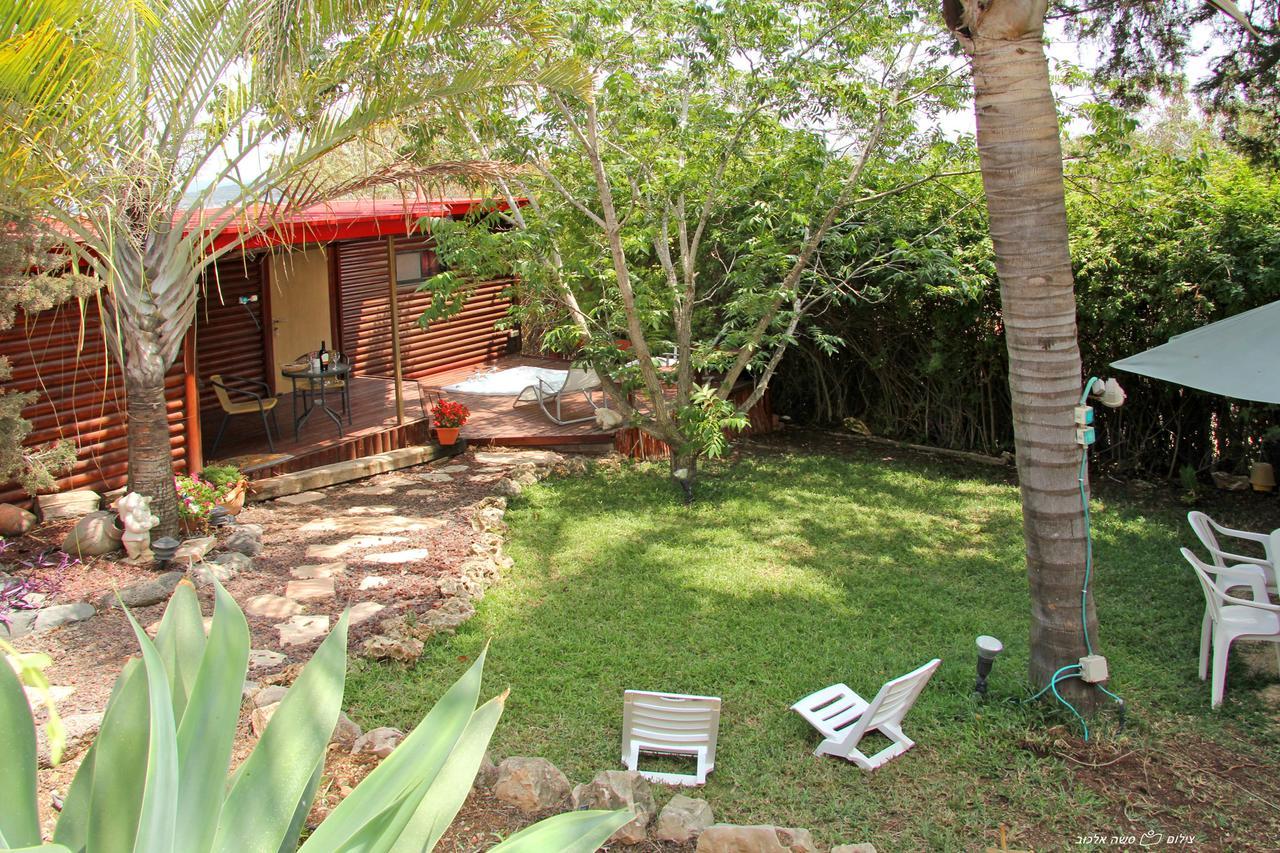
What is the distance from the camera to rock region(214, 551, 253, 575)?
22.6 feet

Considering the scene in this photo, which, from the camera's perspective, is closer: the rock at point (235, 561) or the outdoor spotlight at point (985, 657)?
the outdoor spotlight at point (985, 657)

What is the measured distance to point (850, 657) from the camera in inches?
222

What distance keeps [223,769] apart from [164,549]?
5.03m

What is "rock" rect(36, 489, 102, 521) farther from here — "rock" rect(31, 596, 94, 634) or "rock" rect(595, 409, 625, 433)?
"rock" rect(595, 409, 625, 433)

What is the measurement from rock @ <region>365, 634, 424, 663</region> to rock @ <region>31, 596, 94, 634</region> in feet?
6.08

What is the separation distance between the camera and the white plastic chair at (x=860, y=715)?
4344mm

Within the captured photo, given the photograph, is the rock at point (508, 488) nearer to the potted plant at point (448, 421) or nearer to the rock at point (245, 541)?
the potted plant at point (448, 421)

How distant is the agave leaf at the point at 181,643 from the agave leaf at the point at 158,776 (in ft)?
1.92

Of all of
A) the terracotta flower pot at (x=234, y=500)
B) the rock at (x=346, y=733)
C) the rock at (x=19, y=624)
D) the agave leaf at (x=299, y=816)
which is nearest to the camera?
the agave leaf at (x=299, y=816)

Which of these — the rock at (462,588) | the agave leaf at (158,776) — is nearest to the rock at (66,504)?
the rock at (462,588)

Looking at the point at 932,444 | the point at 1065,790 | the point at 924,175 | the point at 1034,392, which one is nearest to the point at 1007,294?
the point at 1034,392

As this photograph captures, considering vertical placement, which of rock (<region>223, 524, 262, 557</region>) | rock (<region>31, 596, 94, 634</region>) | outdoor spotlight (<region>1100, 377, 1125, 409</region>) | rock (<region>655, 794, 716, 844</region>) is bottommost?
rock (<region>655, 794, 716, 844</region>)

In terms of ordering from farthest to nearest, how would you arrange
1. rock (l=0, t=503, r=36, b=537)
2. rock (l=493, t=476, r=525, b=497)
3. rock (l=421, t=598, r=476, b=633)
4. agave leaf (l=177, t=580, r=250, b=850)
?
rock (l=493, t=476, r=525, b=497), rock (l=0, t=503, r=36, b=537), rock (l=421, t=598, r=476, b=633), agave leaf (l=177, t=580, r=250, b=850)

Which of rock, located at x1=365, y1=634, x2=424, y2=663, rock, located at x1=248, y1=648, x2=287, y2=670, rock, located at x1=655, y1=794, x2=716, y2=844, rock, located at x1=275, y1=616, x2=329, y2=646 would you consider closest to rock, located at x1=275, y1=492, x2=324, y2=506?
rock, located at x1=275, y1=616, x2=329, y2=646
